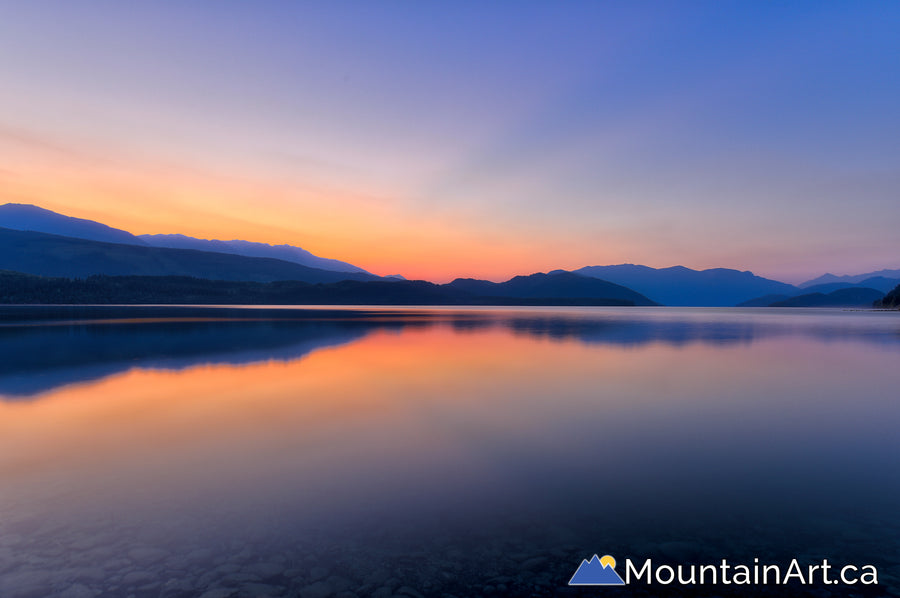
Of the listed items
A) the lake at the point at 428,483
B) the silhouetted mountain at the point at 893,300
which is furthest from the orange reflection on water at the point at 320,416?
the silhouetted mountain at the point at 893,300

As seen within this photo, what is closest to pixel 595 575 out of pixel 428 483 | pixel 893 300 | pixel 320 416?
pixel 428 483

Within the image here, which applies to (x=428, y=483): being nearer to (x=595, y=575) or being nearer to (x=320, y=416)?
(x=595, y=575)

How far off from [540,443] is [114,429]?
1157 cm

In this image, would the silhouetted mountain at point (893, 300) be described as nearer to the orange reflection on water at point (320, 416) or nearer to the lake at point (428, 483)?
the orange reflection on water at point (320, 416)

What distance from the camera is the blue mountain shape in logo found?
219 inches

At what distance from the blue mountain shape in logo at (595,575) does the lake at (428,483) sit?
0.10 metres

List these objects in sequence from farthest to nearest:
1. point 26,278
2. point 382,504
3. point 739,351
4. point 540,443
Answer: point 26,278 → point 739,351 → point 540,443 → point 382,504

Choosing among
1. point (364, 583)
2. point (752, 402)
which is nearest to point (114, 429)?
point (364, 583)

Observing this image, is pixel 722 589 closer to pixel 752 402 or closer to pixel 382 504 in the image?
pixel 382 504

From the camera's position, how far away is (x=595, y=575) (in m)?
5.72

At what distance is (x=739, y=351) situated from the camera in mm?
32438

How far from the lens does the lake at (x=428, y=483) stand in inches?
225

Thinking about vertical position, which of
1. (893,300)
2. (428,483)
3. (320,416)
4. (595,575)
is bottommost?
(320,416)

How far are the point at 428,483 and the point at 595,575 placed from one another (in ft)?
12.4
